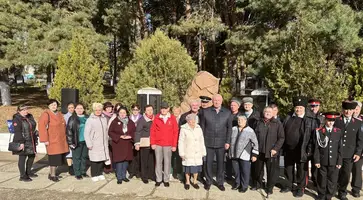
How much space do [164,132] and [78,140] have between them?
176 cm

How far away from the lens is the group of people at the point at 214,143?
4.88 meters

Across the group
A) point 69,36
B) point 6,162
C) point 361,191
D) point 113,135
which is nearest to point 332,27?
point 361,191

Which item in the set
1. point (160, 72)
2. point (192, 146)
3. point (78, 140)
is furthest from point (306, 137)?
point (160, 72)

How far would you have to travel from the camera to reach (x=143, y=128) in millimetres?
5648

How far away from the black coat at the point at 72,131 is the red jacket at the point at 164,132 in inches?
58.7

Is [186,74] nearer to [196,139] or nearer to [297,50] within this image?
[297,50]

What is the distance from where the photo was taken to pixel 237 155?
5.17 meters

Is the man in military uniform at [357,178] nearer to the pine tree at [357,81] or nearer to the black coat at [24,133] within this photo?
the pine tree at [357,81]

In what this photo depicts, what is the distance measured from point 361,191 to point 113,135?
15.0 ft

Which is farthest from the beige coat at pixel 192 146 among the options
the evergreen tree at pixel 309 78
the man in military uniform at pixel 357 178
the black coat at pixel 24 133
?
the evergreen tree at pixel 309 78

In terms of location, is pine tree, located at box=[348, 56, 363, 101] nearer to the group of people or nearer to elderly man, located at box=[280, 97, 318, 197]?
the group of people

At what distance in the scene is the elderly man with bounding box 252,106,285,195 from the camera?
507 cm

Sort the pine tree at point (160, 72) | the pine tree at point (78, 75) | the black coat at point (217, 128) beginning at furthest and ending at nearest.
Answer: the pine tree at point (160, 72), the pine tree at point (78, 75), the black coat at point (217, 128)

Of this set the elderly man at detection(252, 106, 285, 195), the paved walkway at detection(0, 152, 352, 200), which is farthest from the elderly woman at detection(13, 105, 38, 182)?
the elderly man at detection(252, 106, 285, 195)
